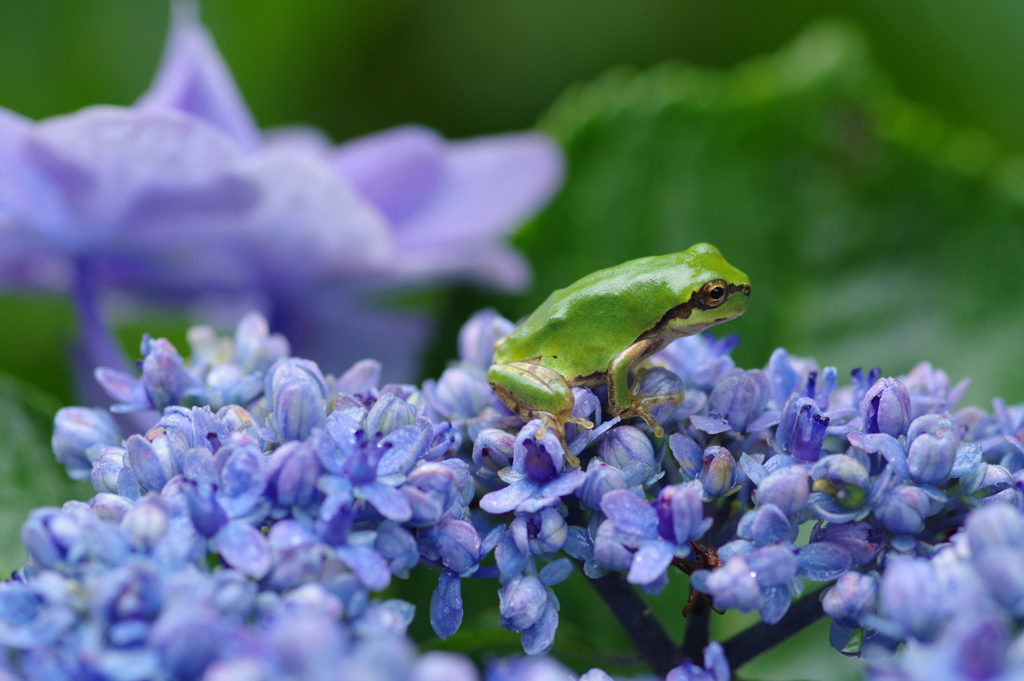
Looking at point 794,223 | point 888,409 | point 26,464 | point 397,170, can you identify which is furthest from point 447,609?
point 794,223

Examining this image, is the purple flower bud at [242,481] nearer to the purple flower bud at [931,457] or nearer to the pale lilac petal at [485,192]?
the purple flower bud at [931,457]

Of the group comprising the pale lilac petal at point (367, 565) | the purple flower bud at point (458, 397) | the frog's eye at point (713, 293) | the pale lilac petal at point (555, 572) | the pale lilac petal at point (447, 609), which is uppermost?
the frog's eye at point (713, 293)

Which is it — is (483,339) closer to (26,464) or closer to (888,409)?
(888,409)

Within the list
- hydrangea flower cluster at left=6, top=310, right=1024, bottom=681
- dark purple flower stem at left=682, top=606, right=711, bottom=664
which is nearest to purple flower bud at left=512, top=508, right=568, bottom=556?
hydrangea flower cluster at left=6, top=310, right=1024, bottom=681

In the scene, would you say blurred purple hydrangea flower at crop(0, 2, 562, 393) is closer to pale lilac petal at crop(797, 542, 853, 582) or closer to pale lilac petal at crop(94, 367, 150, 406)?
pale lilac petal at crop(94, 367, 150, 406)

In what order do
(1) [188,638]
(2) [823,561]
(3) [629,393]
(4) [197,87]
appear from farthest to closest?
1. (4) [197,87]
2. (3) [629,393]
3. (2) [823,561]
4. (1) [188,638]

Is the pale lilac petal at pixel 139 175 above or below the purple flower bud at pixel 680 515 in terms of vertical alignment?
above

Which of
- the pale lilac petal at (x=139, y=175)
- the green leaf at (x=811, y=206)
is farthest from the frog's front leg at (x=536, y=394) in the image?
the green leaf at (x=811, y=206)
